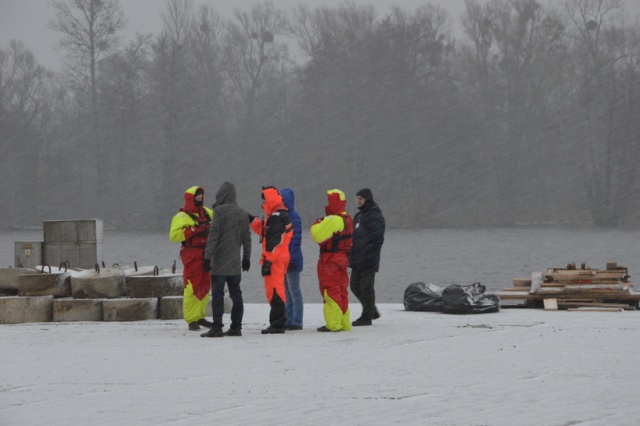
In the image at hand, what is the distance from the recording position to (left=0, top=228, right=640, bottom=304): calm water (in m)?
39.1

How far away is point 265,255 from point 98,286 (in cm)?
344

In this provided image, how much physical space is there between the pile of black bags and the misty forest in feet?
184

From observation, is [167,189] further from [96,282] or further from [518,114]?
[96,282]

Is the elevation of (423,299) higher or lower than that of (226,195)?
lower

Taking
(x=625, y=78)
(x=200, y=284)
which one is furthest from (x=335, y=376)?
(x=625, y=78)

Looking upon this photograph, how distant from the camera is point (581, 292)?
54.6 feet

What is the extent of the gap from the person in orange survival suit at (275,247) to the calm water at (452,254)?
17167 mm

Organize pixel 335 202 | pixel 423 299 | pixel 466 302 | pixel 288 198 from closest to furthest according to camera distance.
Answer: pixel 288 198, pixel 335 202, pixel 466 302, pixel 423 299

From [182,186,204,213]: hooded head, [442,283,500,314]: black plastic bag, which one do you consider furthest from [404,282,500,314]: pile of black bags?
[182,186,204,213]: hooded head

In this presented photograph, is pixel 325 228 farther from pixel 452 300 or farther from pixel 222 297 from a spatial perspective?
pixel 452 300

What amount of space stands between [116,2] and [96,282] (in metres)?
64.5

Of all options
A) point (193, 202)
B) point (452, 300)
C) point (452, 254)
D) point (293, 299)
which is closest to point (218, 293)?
point (293, 299)

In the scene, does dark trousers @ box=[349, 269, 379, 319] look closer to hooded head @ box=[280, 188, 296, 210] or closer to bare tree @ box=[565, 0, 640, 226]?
hooded head @ box=[280, 188, 296, 210]

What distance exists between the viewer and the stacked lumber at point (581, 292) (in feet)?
54.2
